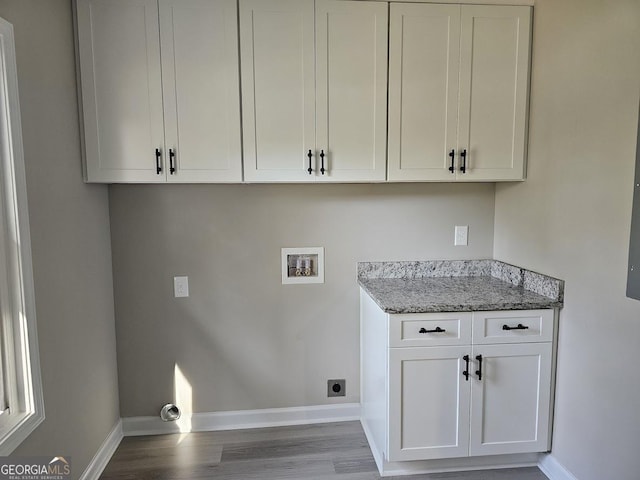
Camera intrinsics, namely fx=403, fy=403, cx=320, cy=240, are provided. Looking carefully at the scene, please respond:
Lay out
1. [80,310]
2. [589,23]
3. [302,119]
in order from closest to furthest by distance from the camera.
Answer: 1. [589,23]
2. [80,310]
3. [302,119]

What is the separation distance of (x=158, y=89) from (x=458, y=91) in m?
1.58

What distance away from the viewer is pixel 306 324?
2.56m

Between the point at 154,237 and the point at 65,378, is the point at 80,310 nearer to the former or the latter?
the point at 65,378

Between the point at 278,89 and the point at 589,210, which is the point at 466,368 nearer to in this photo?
the point at 589,210

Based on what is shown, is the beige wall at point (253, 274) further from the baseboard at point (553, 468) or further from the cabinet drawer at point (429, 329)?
the baseboard at point (553, 468)

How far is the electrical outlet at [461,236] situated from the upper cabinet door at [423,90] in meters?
0.47

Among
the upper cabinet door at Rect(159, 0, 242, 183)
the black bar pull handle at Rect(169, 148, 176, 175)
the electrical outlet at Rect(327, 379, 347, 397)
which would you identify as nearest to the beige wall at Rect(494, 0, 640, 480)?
the electrical outlet at Rect(327, 379, 347, 397)

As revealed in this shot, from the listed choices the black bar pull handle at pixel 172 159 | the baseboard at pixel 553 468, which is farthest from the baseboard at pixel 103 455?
the baseboard at pixel 553 468

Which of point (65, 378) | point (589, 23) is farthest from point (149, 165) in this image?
point (589, 23)

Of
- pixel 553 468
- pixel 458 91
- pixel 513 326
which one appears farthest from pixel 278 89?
pixel 553 468

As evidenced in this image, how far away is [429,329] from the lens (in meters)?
1.98

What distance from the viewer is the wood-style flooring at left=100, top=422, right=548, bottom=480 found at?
2.12 meters

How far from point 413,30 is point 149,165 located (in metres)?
1.56

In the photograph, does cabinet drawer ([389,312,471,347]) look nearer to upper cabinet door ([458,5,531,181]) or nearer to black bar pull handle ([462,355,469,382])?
black bar pull handle ([462,355,469,382])
